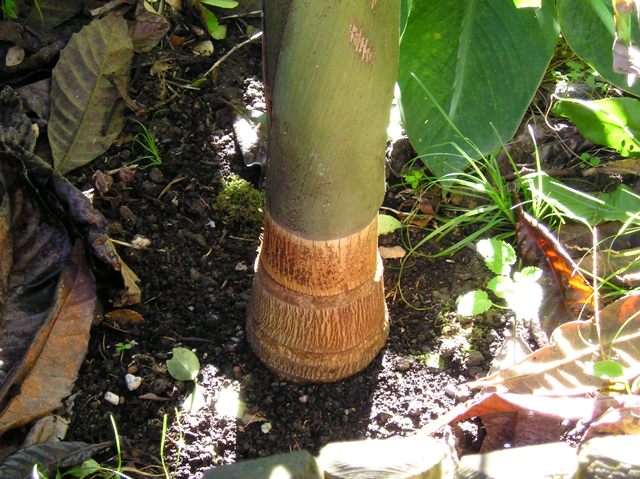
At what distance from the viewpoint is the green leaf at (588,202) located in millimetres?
1722

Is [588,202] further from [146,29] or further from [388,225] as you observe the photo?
[146,29]

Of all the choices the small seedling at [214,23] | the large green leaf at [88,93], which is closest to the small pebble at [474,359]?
the large green leaf at [88,93]

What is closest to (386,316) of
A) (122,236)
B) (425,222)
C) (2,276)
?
(425,222)

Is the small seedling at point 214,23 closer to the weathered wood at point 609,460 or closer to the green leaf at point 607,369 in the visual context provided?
the green leaf at point 607,369

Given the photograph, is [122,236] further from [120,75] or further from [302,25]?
[302,25]

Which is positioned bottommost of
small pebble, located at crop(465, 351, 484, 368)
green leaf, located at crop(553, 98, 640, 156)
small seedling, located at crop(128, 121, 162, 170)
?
small pebble, located at crop(465, 351, 484, 368)

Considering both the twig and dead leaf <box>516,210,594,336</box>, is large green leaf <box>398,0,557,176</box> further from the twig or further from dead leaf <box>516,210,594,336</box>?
the twig

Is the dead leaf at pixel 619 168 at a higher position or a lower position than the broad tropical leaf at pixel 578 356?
higher

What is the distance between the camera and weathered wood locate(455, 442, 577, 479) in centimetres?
103

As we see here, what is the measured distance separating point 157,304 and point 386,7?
0.84m

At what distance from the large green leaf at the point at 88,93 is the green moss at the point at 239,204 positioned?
317 millimetres

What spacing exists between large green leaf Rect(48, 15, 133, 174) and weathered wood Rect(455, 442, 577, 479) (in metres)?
1.23

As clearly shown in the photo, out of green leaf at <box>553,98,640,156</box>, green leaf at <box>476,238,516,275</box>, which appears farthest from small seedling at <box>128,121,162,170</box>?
green leaf at <box>553,98,640,156</box>

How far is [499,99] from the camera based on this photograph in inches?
71.2
